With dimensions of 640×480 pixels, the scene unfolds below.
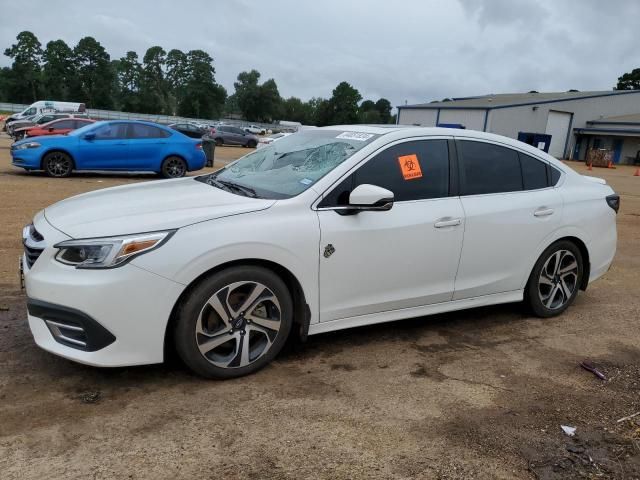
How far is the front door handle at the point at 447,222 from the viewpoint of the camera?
397 cm

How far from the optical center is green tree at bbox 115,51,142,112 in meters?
99.6

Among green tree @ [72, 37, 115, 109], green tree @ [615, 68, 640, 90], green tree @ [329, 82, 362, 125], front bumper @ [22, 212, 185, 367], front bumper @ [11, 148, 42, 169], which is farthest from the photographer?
green tree @ [329, 82, 362, 125]

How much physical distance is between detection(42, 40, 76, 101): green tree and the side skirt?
103m

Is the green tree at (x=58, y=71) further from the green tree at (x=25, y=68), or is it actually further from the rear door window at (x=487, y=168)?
the rear door window at (x=487, y=168)

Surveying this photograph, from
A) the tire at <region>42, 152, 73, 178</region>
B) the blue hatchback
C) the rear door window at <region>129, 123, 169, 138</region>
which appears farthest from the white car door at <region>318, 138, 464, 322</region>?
the tire at <region>42, 152, 73, 178</region>

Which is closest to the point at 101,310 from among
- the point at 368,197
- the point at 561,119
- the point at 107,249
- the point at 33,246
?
the point at 107,249

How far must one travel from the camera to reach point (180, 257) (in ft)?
10.0

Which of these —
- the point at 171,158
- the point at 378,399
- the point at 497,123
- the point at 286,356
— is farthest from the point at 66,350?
the point at 497,123

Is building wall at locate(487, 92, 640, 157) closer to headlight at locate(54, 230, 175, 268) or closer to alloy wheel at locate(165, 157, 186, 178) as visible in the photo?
alloy wheel at locate(165, 157, 186, 178)

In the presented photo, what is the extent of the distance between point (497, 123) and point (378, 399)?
43815mm

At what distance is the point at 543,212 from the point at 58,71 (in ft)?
342

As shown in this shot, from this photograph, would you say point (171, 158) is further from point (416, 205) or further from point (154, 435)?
point (154, 435)

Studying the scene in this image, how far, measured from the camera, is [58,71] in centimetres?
9319

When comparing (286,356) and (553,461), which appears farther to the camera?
(286,356)
